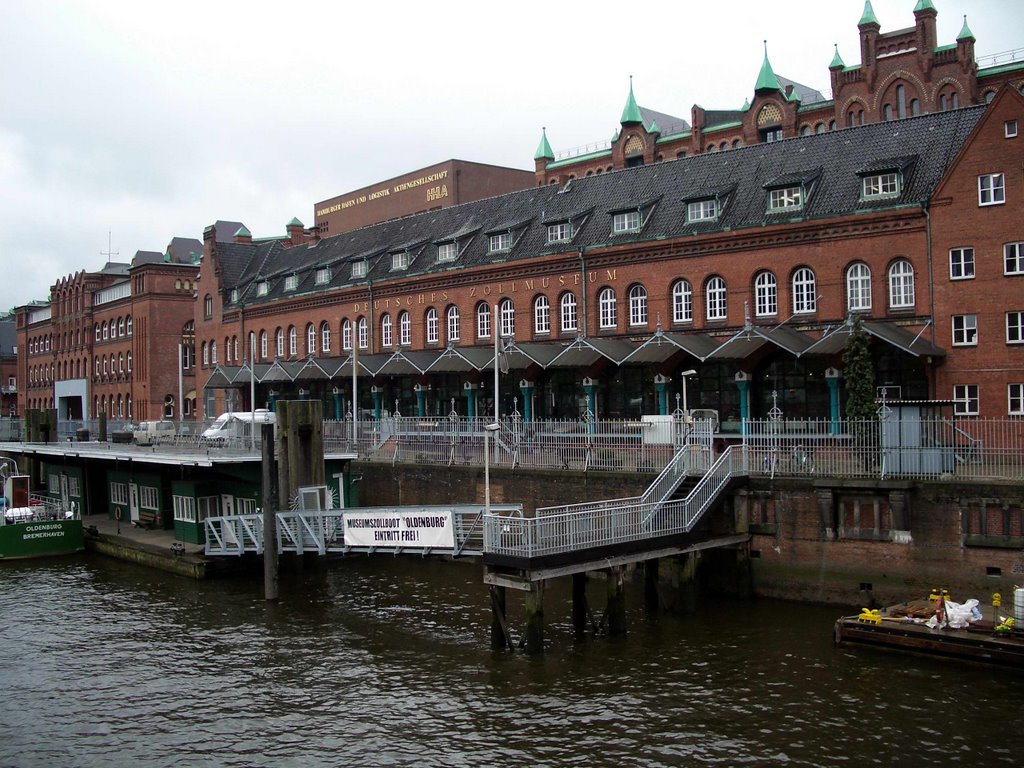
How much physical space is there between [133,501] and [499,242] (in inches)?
826

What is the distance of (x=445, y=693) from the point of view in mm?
21156

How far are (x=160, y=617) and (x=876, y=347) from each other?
2507 cm

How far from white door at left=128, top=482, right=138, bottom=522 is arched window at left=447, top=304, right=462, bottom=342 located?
16.7 meters

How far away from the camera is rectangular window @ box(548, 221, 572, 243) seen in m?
47.2

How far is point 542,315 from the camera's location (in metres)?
47.7

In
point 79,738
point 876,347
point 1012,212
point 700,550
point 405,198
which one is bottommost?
point 79,738

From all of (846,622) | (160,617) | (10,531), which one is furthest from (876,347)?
(10,531)

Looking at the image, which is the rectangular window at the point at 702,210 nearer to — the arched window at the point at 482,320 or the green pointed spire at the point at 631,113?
the arched window at the point at 482,320

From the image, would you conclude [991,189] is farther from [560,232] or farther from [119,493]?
[119,493]

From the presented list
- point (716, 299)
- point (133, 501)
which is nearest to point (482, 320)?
point (716, 299)

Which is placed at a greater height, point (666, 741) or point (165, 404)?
point (165, 404)

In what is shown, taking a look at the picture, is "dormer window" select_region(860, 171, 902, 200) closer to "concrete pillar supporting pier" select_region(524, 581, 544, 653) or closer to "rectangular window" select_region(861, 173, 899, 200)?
"rectangular window" select_region(861, 173, 899, 200)

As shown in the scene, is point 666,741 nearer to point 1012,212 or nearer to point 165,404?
point 1012,212


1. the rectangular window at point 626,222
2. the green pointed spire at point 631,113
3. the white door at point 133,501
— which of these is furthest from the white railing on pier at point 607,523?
the green pointed spire at point 631,113
